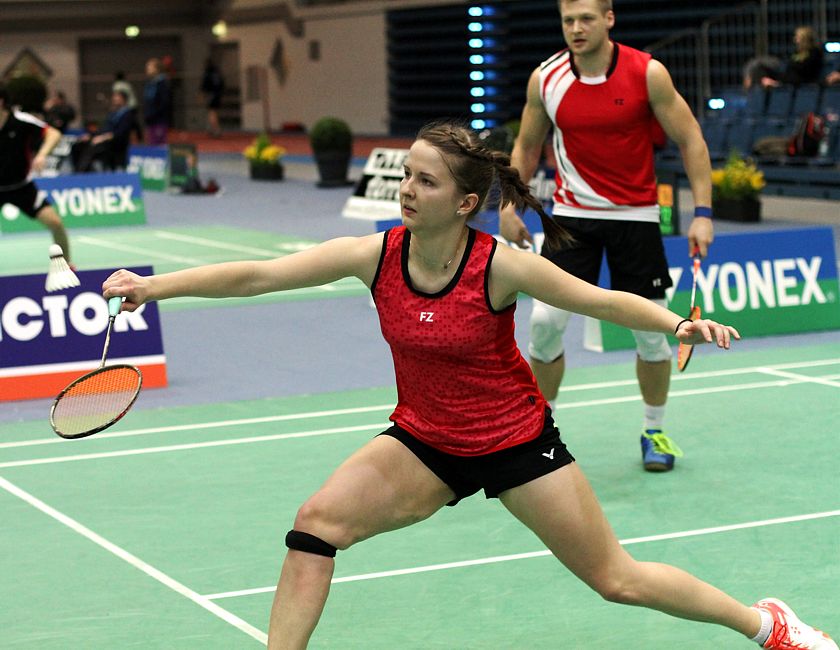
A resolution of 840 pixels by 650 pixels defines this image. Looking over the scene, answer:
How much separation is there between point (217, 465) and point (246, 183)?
20.0 m

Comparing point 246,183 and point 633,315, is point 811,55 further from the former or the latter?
point 633,315

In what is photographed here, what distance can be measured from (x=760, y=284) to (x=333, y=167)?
15.1 m

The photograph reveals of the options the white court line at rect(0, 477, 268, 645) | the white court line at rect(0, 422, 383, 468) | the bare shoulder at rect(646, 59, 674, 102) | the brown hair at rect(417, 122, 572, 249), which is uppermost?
the bare shoulder at rect(646, 59, 674, 102)

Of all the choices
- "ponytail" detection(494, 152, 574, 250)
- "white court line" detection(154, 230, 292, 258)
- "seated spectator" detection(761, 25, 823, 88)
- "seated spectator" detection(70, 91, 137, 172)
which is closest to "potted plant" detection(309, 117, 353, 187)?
"seated spectator" detection(70, 91, 137, 172)

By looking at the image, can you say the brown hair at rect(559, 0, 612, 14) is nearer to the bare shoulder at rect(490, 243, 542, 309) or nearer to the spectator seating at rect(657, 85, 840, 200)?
the bare shoulder at rect(490, 243, 542, 309)

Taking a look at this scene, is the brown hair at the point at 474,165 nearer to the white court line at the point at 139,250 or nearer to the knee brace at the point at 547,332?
the knee brace at the point at 547,332

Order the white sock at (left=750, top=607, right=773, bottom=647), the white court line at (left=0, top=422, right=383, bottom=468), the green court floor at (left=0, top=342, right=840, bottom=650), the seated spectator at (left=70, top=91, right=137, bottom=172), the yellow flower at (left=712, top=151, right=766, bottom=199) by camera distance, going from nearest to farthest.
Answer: the white sock at (left=750, top=607, right=773, bottom=647), the green court floor at (left=0, top=342, right=840, bottom=650), the white court line at (left=0, top=422, right=383, bottom=468), the yellow flower at (left=712, top=151, right=766, bottom=199), the seated spectator at (left=70, top=91, right=137, bottom=172)

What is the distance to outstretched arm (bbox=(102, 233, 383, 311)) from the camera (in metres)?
3.82

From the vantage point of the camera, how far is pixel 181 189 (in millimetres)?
24766

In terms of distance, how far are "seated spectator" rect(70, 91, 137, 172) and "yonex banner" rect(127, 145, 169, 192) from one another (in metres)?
0.45

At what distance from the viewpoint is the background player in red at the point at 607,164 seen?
251 inches

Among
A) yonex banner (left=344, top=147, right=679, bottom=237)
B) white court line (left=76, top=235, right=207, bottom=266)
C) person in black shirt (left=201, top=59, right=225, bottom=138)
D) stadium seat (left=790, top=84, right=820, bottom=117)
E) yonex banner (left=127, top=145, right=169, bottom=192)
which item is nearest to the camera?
white court line (left=76, top=235, right=207, bottom=266)

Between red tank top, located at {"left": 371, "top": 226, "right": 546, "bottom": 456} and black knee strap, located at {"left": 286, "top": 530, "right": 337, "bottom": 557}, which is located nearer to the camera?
black knee strap, located at {"left": 286, "top": 530, "right": 337, "bottom": 557}

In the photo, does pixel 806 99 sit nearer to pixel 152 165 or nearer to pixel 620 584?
pixel 152 165
